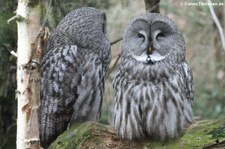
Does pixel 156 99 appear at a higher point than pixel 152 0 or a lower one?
lower

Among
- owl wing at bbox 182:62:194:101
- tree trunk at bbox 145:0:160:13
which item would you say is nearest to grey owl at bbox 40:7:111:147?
tree trunk at bbox 145:0:160:13

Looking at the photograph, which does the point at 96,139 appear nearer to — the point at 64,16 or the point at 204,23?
the point at 64,16

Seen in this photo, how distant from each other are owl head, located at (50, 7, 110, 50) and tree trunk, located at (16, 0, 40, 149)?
82cm

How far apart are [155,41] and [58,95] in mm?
1046

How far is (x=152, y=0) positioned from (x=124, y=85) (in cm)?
114

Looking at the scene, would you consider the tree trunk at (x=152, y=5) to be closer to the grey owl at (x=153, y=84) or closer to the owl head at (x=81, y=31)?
the owl head at (x=81, y=31)

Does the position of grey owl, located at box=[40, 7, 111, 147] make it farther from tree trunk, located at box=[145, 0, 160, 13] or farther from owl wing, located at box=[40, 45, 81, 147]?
tree trunk, located at box=[145, 0, 160, 13]

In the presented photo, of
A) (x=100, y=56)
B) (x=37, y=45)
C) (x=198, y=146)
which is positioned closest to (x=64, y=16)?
(x=100, y=56)

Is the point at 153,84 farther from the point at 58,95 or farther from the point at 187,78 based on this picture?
the point at 58,95

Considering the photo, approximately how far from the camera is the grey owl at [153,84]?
139 inches

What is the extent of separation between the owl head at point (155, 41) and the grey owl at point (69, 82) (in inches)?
29.7

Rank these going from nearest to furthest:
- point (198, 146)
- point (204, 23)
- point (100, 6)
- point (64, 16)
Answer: point (198, 146), point (64, 16), point (100, 6), point (204, 23)

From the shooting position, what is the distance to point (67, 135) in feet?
12.3

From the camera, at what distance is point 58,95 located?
14.2 ft
